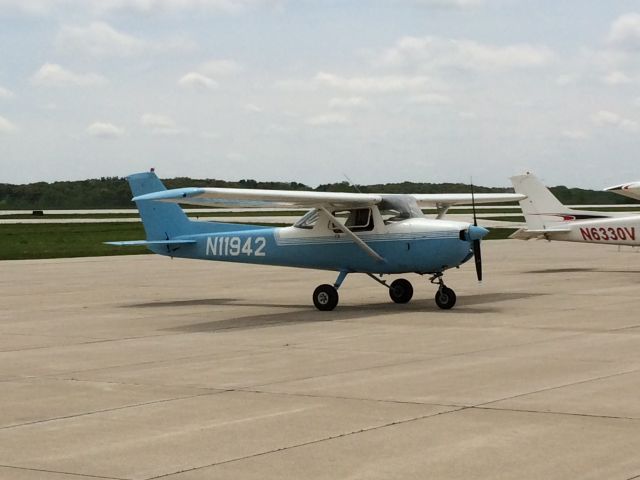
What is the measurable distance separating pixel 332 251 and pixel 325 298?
3.40 feet

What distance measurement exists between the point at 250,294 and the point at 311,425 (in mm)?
13674

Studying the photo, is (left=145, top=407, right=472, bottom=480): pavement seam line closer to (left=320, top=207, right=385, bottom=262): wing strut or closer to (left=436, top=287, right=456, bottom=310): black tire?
(left=436, top=287, right=456, bottom=310): black tire

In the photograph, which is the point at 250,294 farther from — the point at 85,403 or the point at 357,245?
the point at 85,403

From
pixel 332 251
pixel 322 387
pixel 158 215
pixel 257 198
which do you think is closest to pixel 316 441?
pixel 322 387

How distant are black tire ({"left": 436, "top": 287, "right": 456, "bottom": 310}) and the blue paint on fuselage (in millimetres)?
405

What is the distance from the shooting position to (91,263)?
32.6 meters

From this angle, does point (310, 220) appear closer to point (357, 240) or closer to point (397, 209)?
point (357, 240)

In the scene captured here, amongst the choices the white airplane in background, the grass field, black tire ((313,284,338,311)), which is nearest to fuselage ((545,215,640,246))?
the white airplane in background

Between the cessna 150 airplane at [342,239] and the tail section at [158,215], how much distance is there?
→ 186 mm

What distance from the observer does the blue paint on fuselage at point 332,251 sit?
18016mm

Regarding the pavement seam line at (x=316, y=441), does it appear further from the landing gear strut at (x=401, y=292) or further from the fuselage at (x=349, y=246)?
the landing gear strut at (x=401, y=292)

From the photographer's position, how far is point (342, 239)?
62.2ft

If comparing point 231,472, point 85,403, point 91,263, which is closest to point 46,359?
point 85,403

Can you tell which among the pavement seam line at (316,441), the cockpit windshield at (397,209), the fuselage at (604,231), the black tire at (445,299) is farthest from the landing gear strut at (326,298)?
the fuselage at (604,231)
